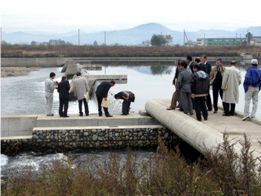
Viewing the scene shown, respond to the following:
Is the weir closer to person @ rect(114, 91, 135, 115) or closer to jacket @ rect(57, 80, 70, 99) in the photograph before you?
person @ rect(114, 91, 135, 115)

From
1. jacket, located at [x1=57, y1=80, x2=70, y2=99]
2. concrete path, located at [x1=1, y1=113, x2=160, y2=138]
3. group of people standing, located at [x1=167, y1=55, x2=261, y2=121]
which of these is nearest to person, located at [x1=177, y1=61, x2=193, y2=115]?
group of people standing, located at [x1=167, y1=55, x2=261, y2=121]

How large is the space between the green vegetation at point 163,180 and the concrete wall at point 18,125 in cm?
893

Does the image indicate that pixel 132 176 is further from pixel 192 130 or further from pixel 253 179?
pixel 192 130

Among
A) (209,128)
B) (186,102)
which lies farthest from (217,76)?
(209,128)

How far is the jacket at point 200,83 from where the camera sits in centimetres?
1305

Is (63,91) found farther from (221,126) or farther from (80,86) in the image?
(221,126)

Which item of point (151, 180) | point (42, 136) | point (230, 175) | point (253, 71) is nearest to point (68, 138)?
point (42, 136)

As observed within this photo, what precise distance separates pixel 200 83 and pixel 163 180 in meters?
7.24

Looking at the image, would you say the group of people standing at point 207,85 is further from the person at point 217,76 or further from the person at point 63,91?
the person at point 63,91

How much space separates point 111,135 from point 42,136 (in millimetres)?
2113

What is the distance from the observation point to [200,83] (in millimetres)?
13070

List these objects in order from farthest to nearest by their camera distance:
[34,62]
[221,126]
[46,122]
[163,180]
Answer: [34,62]
[46,122]
[221,126]
[163,180]

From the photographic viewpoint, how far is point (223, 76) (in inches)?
546

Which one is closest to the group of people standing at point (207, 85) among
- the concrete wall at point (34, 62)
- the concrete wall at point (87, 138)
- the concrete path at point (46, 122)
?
the concrete wall at point (87, 138)
